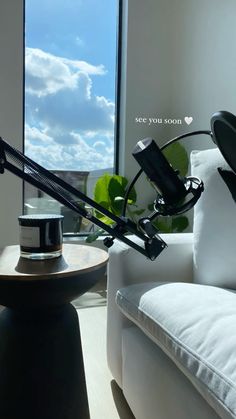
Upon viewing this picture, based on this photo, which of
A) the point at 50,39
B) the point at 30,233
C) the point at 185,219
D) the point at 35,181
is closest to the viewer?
the point at 35,181

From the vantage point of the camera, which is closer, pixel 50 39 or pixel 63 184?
pixel 63 184

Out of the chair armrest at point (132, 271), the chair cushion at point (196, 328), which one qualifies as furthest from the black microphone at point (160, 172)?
the chair armrest at point (132, 271)

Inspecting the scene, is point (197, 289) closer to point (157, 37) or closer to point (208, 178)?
point (208, 178)

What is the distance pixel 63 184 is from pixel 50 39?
2.58 meters

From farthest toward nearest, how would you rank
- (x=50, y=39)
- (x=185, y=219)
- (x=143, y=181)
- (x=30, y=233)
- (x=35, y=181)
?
(x=143, y=181), (x=50, y=39), (x=185, y=219), (x=30, y=233), (x=35, y=181)

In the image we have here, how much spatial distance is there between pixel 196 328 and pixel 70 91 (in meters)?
2.64

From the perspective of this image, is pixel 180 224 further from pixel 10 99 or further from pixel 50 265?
pixel 50 265

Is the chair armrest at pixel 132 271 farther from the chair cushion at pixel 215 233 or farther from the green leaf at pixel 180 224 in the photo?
the green leaf at pixel 180 224

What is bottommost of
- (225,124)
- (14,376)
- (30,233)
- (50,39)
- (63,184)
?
(14,376)

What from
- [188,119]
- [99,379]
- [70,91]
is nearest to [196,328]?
[99,379]

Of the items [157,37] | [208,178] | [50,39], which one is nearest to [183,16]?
[157,37]

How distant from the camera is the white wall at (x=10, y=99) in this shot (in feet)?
9.10

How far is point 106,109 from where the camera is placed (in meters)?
3.27

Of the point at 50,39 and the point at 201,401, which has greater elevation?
the point at 50,39
